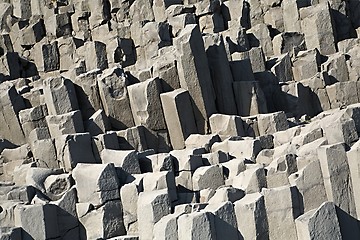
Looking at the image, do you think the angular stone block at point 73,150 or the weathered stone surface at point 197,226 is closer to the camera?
the weathered stone surface at point 197,226

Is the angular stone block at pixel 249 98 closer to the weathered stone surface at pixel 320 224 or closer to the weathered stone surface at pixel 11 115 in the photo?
the weathered stone surface at pixel 11 115

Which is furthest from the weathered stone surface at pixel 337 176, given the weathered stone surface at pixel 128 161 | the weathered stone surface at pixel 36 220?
the weathered stone surface at pixel 36 220

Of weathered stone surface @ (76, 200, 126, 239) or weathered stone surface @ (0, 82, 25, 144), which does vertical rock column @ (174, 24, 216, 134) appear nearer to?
weathered stone surface @ (0, 82, 25, 144)

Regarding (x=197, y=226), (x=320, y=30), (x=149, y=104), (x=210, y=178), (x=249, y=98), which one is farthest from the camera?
(x=320, y=30)

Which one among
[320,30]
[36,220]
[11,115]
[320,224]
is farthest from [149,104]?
[320,30]

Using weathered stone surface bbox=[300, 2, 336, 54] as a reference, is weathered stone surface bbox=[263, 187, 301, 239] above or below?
below

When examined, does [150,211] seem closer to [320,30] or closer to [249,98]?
[249,98]

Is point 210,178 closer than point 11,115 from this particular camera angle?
Yes

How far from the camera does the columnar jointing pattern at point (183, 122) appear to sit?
957cm

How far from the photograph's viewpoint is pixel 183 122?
1554 cm

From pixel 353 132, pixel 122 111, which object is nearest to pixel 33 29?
pixel 122 111

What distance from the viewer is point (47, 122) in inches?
609

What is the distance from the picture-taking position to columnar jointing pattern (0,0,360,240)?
31.4 ft

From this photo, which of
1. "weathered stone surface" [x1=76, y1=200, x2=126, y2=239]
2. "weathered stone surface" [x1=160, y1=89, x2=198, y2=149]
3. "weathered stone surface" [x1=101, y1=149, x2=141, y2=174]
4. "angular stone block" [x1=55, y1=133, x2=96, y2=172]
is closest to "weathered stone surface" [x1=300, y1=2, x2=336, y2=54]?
"weathered stone surface" [x1=160, y1=89, x2=198, y2=149]
